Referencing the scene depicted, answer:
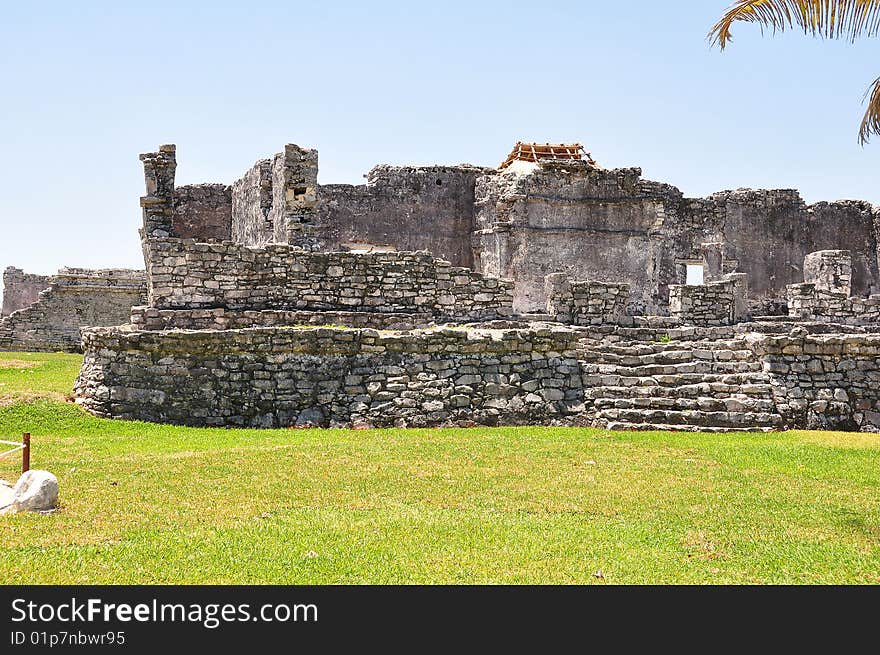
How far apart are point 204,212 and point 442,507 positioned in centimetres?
1719

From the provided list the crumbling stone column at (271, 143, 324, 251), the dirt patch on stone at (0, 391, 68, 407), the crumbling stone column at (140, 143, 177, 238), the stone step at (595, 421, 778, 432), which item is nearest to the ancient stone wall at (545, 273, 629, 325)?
the stone step at (595, 421, 778, 432)

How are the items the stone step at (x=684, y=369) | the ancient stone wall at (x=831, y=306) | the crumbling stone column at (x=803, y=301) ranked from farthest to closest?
1. the crumbling stone column at (x=803, y=301)
2. the ancient stone wall at (x=831, y=306)
3. the stone step at (x=684, y=369)

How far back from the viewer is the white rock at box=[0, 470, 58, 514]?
6.88 meters

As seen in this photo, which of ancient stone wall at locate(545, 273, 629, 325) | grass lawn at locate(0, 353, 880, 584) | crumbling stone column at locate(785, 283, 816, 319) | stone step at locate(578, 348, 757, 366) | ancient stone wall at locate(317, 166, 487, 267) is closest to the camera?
grass lawn at locate(0, 353, 880, 584)

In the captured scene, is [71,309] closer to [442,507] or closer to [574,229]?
[574,229]

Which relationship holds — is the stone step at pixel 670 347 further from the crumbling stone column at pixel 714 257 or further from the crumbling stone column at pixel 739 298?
the crumbling stone column at pixel 714 257

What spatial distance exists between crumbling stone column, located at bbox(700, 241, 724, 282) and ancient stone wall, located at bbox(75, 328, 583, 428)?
1715 centimetres

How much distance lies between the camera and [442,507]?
25.0 feet

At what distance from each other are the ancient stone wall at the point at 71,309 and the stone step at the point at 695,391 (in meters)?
18.3

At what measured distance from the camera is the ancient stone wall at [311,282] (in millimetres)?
14172

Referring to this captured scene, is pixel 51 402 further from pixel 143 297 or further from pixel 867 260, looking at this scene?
pixel 867 260

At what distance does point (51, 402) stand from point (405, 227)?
12129mm

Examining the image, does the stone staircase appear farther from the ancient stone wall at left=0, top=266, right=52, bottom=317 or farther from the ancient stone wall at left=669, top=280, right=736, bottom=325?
the ancient stone wall at left=0, top=266, right=52, bottom=317

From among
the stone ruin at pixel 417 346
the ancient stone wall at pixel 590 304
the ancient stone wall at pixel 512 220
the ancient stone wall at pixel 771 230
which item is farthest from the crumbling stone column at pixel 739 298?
the ancient stone wall at pixel 771 230
